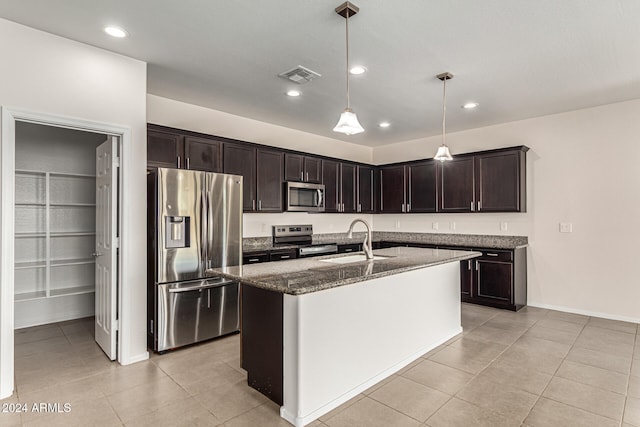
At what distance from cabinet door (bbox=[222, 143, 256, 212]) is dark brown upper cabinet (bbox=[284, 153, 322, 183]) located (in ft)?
1.94

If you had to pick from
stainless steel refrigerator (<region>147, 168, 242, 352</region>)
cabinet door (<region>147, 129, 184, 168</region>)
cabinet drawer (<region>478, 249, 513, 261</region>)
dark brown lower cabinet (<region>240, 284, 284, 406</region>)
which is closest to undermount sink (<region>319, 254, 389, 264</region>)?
dark brown lower cabinet (<region>240, 284, 284, 406</region>)

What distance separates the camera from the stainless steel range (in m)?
5.04

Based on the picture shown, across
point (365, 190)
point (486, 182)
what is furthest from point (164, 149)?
point (486, 182)

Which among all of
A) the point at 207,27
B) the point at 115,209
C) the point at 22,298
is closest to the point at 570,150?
the point at 207,27

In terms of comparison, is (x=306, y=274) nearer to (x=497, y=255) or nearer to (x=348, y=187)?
(x=497, y=255)

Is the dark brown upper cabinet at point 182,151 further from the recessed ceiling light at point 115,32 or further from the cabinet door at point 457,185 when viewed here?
the cabinet door at point 457,185

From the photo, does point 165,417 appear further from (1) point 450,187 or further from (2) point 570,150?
(2) point 570,150

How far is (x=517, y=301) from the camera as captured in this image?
15.2ft

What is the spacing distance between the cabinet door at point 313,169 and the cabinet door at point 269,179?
1.60 feet

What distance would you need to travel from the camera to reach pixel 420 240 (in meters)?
6.10

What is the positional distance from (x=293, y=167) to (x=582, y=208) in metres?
3.92

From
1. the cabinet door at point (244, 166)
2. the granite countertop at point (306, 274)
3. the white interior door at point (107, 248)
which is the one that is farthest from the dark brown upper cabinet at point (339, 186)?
the white interior door at point (107, 248)

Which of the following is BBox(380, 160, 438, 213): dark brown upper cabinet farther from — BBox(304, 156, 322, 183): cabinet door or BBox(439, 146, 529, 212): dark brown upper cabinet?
BBox(304, 156, 322, 183): cabinet door

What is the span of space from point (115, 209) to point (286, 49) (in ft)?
6.76
